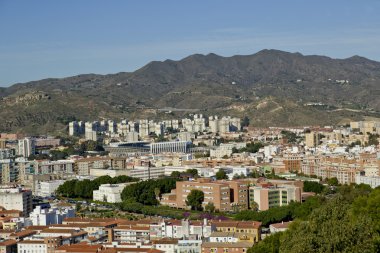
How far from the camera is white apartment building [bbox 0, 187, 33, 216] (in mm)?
21859

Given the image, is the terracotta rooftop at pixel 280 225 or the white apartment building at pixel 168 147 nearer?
the terracotta rooftop at pixel 280 225

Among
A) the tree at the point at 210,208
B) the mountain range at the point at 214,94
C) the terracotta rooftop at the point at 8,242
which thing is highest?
the mountain range at the point at 214,94

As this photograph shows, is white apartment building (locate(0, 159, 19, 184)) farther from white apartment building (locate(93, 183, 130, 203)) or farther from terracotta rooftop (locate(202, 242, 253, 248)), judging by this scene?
terracotta rooftop (locate(202, 242, 253, 248))

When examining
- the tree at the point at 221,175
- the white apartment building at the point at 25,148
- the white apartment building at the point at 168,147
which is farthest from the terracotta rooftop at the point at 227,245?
the white apartment building at the point at 168,147

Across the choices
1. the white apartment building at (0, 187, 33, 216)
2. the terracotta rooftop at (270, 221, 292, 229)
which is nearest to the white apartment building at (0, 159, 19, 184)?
the white apartment building at (0, 187, 33, 216)

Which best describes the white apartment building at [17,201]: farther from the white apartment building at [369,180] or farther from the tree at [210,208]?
the white apartment building at [369,180]

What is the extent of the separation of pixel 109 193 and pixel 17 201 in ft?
10.7

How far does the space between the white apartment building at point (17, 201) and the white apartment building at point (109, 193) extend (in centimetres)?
276

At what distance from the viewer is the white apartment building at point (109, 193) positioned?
24.1 metres

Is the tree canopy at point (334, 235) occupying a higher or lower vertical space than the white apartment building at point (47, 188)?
higher

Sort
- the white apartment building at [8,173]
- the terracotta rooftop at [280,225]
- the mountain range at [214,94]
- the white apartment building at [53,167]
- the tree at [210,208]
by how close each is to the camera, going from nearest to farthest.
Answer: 1. the terracotta rooftop at [280,225]
2. the tree at [210,208]
3. the white apartment building at [8,173]
4. the white apartment building at [53,167]
5. the mountain range at [214,94]

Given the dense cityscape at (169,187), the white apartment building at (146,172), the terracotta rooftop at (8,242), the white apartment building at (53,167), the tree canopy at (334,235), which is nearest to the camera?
the tree canopy at (334,235)

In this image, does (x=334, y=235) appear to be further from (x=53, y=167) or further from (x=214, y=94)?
(x=214, y=94)

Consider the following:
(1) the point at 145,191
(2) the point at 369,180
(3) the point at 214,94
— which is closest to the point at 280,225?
(1) the point at 145,191
